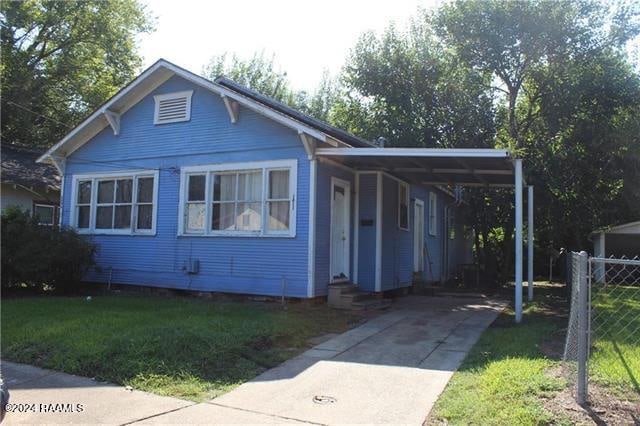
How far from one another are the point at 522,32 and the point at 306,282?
1433cm

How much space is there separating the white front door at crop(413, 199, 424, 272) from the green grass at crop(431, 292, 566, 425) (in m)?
8.18

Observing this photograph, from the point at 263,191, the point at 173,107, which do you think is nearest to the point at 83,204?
the point at 173,107

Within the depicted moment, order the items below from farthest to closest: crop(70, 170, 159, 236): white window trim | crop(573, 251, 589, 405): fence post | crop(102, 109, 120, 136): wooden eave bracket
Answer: crop(102, 109, 120, 136): wooden eave bracket < crop(70, 170, 159, 236): white window trim < crop(573, 251, 589, 405): fence post

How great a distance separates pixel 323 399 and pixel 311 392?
9.8 inches

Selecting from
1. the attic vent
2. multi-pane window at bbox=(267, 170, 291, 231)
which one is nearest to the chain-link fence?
multi-pane window at bbox=(267, 170, 291, 231)

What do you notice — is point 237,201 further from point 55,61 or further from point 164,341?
point 55,61

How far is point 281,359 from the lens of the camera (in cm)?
709

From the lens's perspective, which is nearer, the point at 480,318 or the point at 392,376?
the point at 392,376

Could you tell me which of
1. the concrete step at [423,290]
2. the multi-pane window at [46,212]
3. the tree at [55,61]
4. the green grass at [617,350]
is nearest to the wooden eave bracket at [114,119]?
the multi-pane window at [46,212]

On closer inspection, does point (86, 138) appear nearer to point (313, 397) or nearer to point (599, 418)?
point (313, 397)

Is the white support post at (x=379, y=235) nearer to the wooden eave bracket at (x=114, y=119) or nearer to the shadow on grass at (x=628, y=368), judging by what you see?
the shadow on grass at (x=628, y=368)

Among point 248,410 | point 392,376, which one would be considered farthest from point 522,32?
point 248,410

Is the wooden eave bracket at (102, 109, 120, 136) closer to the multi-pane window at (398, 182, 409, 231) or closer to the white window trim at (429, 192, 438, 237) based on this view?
the multi-pane window at (398, 182, 409, 231)

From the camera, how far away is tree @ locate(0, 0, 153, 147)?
2802 centimetres
